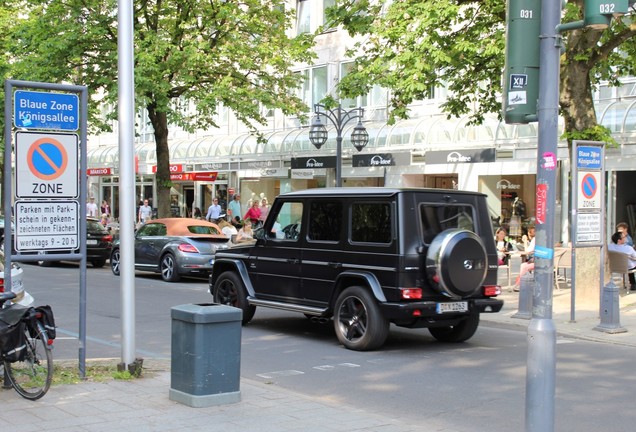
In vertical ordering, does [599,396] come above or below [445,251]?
below

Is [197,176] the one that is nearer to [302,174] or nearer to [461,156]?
[302,174]

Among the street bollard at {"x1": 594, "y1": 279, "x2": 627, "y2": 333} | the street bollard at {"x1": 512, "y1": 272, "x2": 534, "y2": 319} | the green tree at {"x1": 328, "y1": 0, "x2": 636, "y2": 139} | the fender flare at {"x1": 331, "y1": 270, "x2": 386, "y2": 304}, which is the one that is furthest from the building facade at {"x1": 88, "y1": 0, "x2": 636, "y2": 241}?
the fender flare at {"x1": 331, "y1": 270, "x2": 386, "y2": 304}

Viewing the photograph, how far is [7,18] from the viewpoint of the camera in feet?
107

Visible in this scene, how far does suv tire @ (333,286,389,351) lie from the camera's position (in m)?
10.0

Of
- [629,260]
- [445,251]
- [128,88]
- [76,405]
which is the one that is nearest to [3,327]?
[76,405]

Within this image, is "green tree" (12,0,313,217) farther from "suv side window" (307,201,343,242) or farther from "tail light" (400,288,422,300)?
"tail light" (400,288,422,300)

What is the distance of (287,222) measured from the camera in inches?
465

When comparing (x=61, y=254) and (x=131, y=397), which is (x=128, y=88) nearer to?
(x=61, y=254)

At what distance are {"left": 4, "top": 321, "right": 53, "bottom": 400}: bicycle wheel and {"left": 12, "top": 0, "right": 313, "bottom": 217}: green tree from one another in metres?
16.5

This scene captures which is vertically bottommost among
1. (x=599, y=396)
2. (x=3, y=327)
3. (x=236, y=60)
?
(x=599, y=396)

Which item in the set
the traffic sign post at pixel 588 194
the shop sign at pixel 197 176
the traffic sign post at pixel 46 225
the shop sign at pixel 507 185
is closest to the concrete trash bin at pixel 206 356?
the traffic sign post at pixel 46 225

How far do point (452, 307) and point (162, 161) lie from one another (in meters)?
17.4

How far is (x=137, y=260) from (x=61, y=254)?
12544mm

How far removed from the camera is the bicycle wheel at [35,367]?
7.05m
